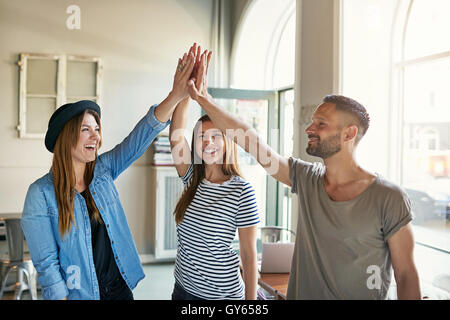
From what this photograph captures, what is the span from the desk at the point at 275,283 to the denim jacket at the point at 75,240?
0.76 meters

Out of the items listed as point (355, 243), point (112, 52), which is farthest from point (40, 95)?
point (355, 243)

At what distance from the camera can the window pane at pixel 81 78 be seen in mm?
4469

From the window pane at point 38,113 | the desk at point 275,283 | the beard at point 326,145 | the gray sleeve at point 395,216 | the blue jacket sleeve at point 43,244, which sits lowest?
the desk at point 275,283

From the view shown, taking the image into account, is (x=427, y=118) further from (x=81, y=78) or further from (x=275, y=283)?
(x=81, y=78)

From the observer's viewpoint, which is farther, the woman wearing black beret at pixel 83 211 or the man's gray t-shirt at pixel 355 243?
the woman wearing black beret at pixel 83 211

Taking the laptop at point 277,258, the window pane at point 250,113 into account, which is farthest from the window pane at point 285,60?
the laptop at point 277,258

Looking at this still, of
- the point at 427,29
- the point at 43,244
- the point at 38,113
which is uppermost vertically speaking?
the point at 427,29

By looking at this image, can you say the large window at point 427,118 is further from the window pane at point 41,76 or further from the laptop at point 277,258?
the window pane at point 41,76

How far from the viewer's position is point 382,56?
2570mm

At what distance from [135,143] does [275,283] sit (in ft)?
3.32

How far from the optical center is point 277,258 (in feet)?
6.79

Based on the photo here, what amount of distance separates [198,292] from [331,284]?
508mm

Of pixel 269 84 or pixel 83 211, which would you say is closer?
pixel 83 211
